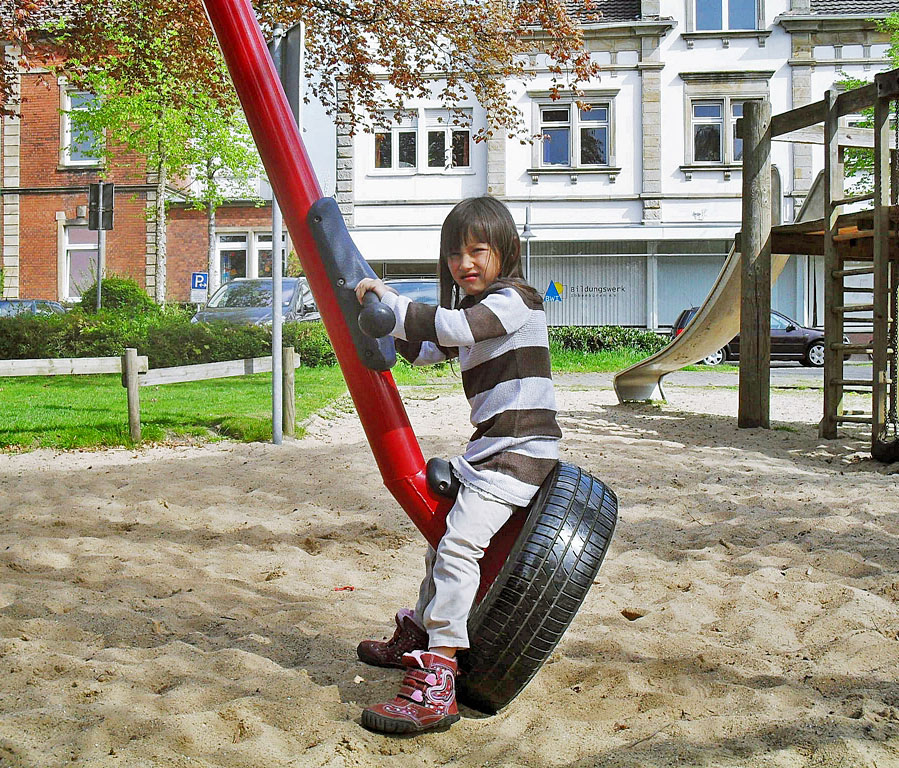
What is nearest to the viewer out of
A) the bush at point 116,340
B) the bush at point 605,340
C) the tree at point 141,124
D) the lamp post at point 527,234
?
the bush at point 116,340

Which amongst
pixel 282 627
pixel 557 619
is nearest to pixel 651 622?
pixel 557 619

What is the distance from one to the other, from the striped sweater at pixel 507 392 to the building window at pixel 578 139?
20.8 meters

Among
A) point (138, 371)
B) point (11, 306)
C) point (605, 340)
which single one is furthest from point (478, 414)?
point (11, 306)

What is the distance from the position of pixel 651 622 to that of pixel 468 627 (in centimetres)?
93

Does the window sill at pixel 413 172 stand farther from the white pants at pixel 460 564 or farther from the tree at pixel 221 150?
the white pants at pixel 460 564

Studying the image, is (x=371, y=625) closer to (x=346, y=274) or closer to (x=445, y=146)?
(x=346, y=274)

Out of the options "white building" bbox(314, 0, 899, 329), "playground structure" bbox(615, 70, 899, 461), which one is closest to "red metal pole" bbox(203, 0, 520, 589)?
"playground structure" bbox(615, 70, 899, 461)

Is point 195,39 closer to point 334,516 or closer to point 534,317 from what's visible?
point 334,516

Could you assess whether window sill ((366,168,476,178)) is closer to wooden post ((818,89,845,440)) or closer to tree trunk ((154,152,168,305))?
tree trunk ((154,152,168,305))

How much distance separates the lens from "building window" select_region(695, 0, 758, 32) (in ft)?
73.0

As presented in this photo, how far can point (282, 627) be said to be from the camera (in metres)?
2.78

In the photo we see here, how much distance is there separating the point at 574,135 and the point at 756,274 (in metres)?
15.4

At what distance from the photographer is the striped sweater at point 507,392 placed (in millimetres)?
2115

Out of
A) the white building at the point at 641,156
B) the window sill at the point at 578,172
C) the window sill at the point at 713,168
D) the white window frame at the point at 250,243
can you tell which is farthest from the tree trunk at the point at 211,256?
the window sill at the point at 713,168
